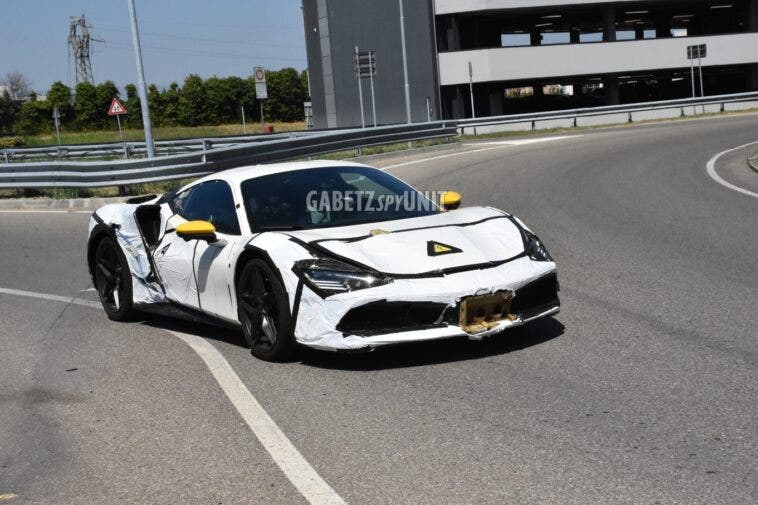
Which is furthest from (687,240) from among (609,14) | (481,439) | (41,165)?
(609,14)

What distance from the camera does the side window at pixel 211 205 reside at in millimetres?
6730

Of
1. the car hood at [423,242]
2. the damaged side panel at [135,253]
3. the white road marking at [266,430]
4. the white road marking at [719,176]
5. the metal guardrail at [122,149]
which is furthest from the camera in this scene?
→ the metal guardrail at [122,149]

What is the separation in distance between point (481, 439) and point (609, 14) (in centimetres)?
4649

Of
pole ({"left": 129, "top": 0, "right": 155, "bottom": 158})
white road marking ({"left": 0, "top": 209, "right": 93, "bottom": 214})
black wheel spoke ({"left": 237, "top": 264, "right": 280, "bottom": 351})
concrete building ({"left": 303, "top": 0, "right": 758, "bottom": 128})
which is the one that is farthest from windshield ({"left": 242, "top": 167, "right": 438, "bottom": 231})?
concrete building ({"left": 303, "top": 0, "right": 758, "bottom": 128})

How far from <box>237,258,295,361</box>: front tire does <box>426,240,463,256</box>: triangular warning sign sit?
0.93m

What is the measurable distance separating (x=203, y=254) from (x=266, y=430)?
232 centimetres

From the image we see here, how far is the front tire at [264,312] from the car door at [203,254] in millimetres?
200

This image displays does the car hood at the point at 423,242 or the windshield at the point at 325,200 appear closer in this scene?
the car hood at the point at 423,242

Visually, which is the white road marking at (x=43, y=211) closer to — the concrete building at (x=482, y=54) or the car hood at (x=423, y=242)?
the car hood at (x=423, y=242)

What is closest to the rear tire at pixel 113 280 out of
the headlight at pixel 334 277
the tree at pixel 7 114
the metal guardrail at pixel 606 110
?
the headlight at pixel 334 277

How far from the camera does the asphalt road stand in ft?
12.9

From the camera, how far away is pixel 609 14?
47.7m

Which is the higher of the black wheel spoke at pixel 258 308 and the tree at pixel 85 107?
the tree at pixel 85 107

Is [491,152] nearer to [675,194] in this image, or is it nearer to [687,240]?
[675,194]
